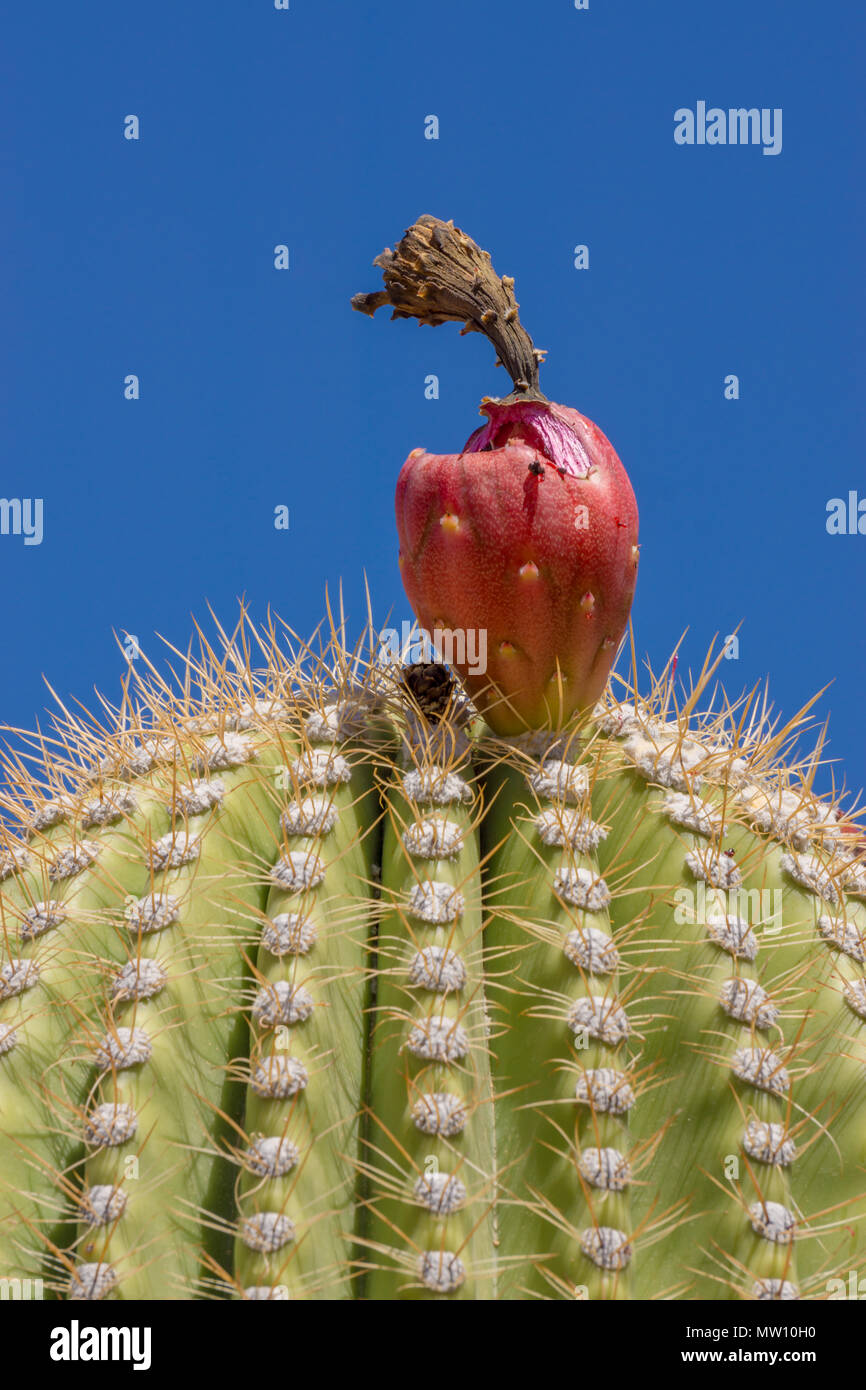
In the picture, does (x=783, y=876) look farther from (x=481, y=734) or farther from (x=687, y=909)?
(x=481, y=734)

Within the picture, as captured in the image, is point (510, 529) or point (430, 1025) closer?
point (430, 1025)

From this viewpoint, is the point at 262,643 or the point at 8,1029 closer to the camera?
the point at 8,1029

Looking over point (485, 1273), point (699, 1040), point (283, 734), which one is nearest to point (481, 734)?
point (283, 734)
